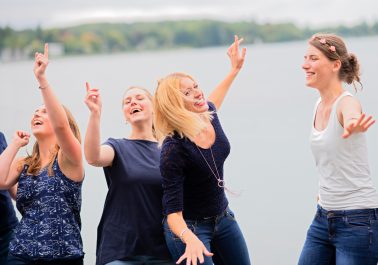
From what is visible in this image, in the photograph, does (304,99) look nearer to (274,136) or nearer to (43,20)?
(274,136)

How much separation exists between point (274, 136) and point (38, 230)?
5.69 m

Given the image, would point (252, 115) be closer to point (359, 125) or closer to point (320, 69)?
point (320, 69)

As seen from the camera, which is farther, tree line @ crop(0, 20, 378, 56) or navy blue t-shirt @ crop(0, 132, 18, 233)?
tree line @ crop(0, 20, 378, 56)

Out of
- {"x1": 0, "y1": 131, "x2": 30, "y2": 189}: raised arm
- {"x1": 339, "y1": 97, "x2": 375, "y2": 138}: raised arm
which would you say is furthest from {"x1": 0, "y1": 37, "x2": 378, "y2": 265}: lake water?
{"x1": 339, "y1": 97, "x2": 375, "y2": 138}: raised arm

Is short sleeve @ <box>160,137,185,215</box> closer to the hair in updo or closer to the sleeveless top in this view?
the sleeveless top

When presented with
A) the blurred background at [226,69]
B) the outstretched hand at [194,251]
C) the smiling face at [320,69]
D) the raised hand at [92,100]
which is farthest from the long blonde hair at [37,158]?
the blurred background at [226,69]

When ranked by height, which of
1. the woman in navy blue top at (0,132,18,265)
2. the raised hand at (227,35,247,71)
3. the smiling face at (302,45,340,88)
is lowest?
the woman in navy blue top at (0,132,18,265)

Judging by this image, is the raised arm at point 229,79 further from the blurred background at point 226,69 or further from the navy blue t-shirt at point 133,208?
the blurred background at point 226,69

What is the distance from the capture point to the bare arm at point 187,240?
2.81 m

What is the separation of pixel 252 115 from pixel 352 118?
22.0 ft

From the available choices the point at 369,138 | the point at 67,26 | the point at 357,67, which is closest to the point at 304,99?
the point at 369,138

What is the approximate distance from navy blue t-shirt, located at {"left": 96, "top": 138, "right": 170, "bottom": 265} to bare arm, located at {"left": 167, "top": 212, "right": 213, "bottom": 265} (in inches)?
11.8

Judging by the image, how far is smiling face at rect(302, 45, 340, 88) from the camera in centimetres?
304

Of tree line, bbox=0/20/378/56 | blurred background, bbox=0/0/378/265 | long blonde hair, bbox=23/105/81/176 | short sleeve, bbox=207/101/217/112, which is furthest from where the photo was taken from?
tree line, bbox=0/20/378/56
